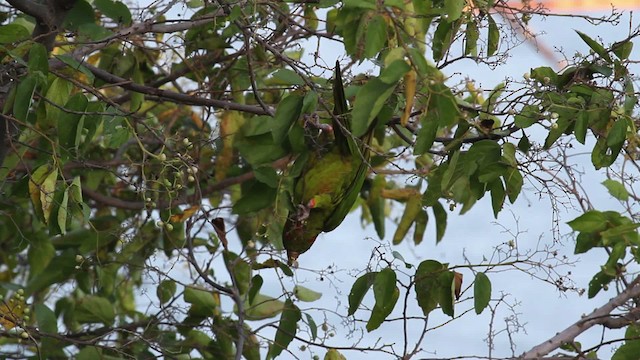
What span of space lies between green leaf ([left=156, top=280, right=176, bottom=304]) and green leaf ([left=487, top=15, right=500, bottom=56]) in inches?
39.7

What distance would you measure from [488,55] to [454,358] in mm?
662

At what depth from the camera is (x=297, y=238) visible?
6.91 feet

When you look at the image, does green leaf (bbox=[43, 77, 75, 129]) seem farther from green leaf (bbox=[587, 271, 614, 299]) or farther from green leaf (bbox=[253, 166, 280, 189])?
green leaf (bbox=[587, 271, 614, 299])

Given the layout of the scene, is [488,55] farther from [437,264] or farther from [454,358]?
[454,358]

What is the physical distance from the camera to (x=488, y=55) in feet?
6.54

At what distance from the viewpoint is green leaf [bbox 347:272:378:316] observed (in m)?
1.98

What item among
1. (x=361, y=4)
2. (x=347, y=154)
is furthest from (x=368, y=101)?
(x=347, y=154)

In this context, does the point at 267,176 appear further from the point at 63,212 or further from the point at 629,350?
the point at 629,350

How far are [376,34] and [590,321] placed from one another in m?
1.09

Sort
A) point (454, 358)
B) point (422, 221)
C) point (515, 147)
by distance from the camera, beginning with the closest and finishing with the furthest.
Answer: point (515, 147)
point (454, 358)
point (422, 221)

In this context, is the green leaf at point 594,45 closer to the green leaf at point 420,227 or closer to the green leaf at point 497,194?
the green leaf at point 497,194

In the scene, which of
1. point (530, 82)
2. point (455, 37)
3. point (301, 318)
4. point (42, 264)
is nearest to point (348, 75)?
point (455, 37)

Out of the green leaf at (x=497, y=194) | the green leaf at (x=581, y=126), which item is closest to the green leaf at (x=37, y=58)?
the green leaf at (x=497, y=194)

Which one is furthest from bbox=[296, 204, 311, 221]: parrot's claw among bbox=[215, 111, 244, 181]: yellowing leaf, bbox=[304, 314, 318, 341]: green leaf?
bbox=[215, 111, 244, 181]: yellowing leaf
